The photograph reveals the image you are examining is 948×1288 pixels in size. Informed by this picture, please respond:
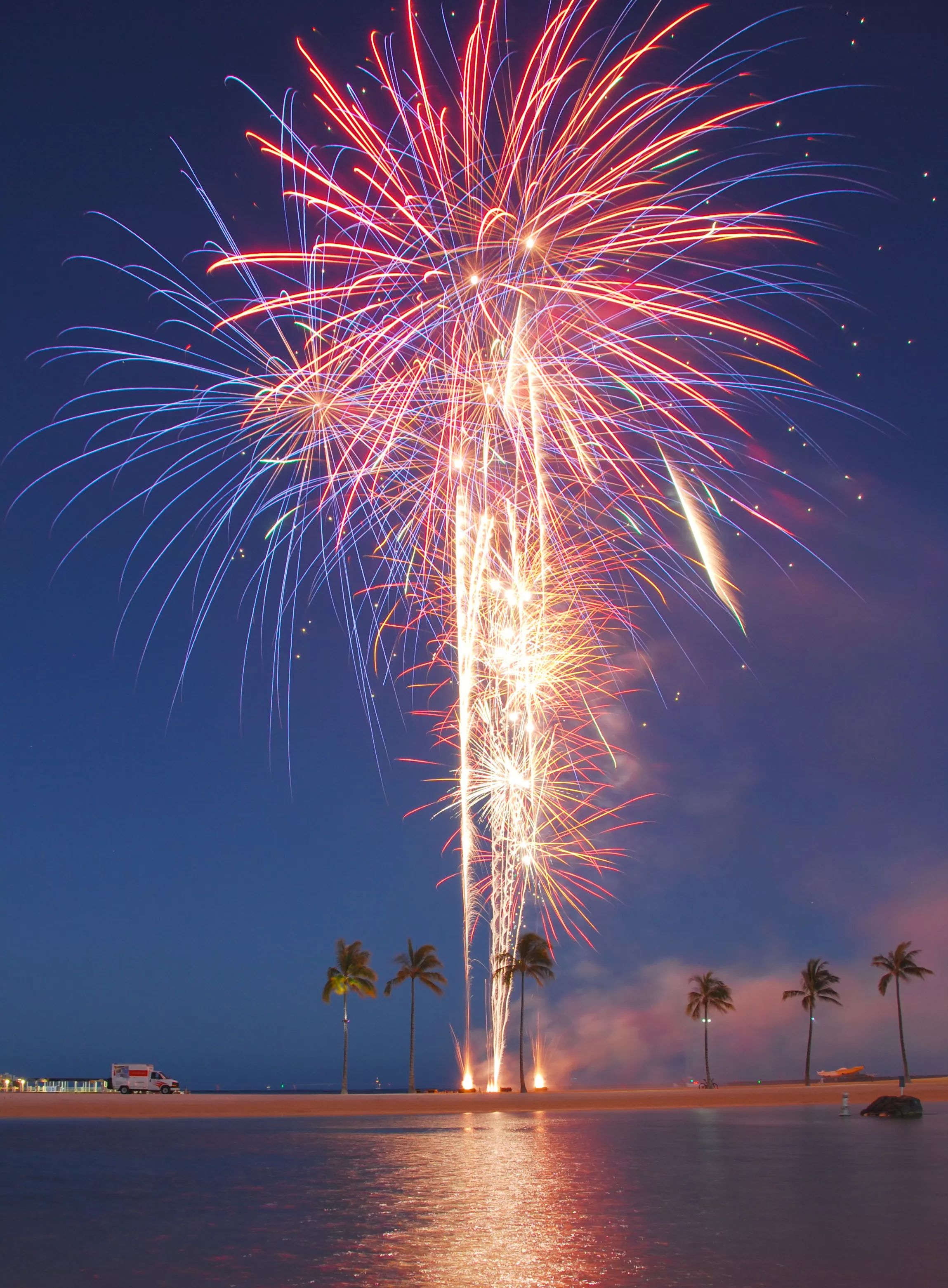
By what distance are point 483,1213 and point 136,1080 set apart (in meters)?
55.4

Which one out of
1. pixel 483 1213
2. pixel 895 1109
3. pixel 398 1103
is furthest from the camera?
pixel 398 1103

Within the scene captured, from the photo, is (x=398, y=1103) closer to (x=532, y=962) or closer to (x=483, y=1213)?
(x=532, y=962)

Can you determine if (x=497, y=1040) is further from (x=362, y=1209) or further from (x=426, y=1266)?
(x=426, y=1266)

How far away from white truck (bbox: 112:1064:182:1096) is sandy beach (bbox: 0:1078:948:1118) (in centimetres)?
110

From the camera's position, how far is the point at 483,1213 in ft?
49.1

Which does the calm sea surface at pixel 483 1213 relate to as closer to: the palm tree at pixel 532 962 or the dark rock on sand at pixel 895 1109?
the dark rock on sand at pixel 895 1109

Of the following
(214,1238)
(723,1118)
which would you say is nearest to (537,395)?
(214,1238)

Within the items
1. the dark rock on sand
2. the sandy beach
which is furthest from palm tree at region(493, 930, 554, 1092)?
the dark rock on sand

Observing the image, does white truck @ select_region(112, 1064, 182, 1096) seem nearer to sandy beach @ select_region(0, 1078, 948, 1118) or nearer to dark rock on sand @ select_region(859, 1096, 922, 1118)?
sandy beach @ select_region(0, 1078, 948, 1118)

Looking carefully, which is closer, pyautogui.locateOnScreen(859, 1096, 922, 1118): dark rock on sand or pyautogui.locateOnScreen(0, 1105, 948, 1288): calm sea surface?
pyautogui.locateOnScreen(0, 1105, 948, 1288): calm sea surface

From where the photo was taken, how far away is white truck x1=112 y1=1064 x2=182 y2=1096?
63.4m

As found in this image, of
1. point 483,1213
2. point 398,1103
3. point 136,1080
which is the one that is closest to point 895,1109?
point 398,1103

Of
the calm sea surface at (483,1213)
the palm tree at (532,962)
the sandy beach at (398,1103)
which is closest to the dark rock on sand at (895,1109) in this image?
the sandy beach at (398,1103)

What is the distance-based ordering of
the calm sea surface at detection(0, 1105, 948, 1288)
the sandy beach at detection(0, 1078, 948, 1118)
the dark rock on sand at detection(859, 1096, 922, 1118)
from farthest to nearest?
the sandy beach at detection(0, 1078, 948, 1118) < the dark rock on sand at detection(859, 1096, 922, 1118) < the calm sea surface at detection(0, 1105, 948, 1288)
